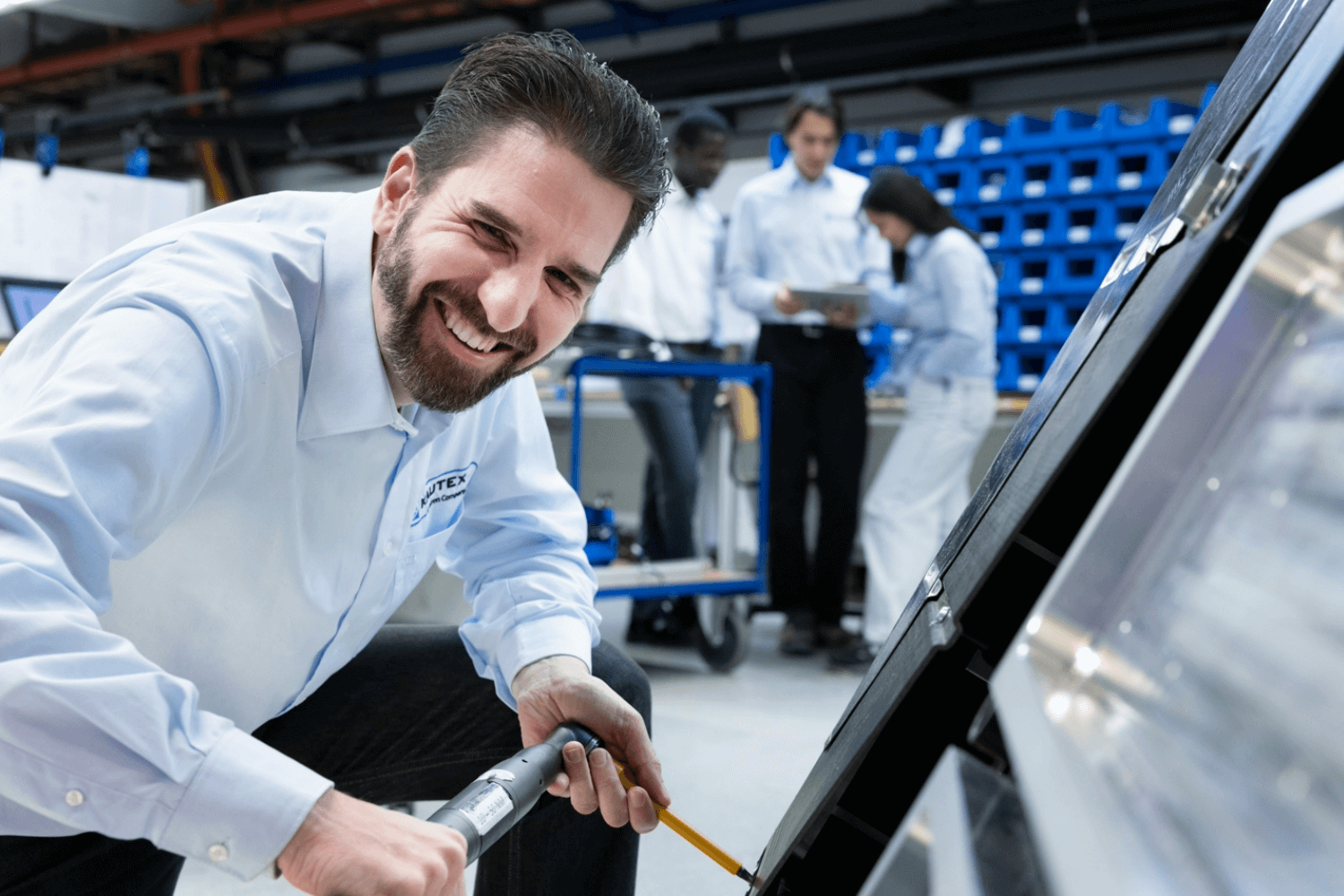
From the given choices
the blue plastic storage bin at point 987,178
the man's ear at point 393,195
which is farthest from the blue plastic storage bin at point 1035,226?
the man's ear at point 393,195

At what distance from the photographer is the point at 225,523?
89cm

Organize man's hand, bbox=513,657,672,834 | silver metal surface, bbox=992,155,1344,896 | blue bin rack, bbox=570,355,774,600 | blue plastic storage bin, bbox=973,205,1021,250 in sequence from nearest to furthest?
silver metal surface, bbox=992,155,1344,896, man's hand, bbox=513,657,672,834, blue bin rack, bbox=570,355,774,600, blue plastic storage bin, bbox=973,205,1021,250

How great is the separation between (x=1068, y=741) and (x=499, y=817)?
0.46 meters

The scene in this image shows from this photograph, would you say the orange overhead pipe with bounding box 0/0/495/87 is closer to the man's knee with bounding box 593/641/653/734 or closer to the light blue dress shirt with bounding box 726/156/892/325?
the light blue dress shirt with bounding box 726/156/892/325

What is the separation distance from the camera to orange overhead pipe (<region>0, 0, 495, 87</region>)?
A: 5.84 meters

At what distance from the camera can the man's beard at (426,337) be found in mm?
947

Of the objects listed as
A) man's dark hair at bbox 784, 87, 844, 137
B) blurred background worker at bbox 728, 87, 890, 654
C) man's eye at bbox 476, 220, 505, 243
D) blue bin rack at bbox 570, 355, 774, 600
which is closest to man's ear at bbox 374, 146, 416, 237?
man's eye at bbox 476, 220, 505, 243

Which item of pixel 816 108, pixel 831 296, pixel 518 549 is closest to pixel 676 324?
pixel 831 296

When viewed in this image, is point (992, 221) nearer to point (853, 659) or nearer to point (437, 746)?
point (853, 659)

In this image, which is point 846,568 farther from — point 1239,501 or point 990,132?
point 1239,501

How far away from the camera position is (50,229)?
3.71 m

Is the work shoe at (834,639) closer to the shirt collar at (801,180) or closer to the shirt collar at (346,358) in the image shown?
the shirt collar at (801,180)

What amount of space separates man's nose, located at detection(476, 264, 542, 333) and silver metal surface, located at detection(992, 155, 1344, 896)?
61cm

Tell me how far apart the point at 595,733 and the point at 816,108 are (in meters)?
2.58
